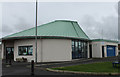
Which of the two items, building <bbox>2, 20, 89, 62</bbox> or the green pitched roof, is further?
the green pitched roof

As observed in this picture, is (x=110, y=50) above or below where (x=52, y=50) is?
below

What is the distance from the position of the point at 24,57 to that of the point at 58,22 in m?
9.13

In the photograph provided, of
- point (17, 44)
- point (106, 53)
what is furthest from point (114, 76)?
point (106, 53)

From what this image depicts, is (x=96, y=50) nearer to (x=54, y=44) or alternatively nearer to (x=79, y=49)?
(x=79, y=49)

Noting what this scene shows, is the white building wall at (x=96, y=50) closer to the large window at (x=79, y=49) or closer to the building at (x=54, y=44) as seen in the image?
the building at (x=54, y=44)

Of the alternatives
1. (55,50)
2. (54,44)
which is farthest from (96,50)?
(54,44)

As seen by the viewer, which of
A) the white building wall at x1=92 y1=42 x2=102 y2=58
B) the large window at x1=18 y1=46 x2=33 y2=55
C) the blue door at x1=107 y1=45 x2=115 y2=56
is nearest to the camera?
the large window at x1=18 y1=46 x2=33 y2=55

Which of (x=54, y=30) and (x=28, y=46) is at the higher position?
(x=54, y=30)

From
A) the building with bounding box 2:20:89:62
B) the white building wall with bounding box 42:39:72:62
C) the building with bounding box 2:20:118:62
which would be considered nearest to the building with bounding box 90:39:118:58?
the building with bounding box 2:20:118:62

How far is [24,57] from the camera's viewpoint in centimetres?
2206

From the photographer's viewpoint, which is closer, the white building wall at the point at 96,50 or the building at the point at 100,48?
the white building wall at the point at 96,50

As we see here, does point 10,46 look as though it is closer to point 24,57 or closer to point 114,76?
point 24,57

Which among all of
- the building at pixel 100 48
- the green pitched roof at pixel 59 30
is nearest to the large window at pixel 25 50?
the green pitched roof at pixel 59 30

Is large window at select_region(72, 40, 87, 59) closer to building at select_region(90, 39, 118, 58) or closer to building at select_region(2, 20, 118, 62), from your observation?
building at select_region(2, 20, 118, 62)
